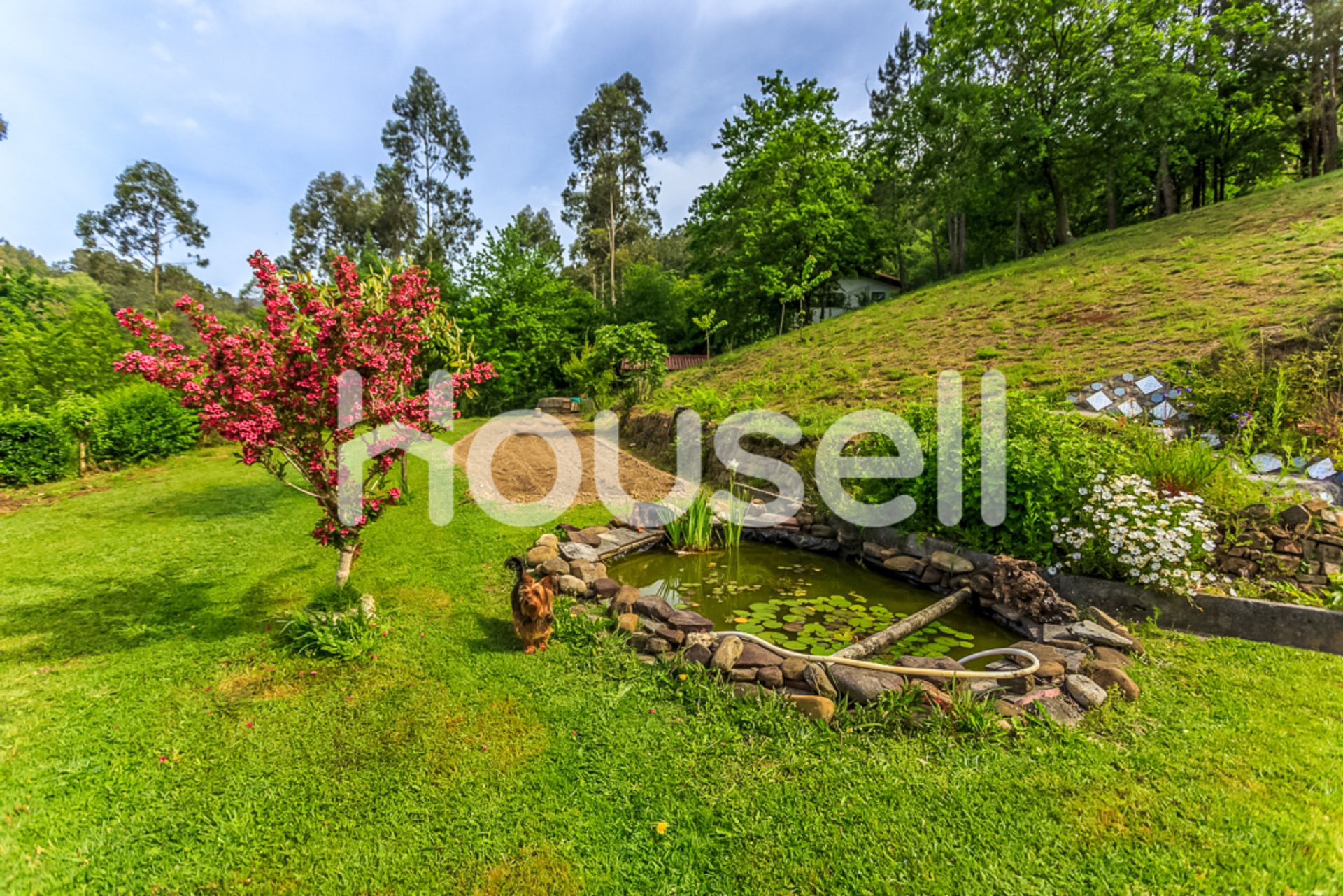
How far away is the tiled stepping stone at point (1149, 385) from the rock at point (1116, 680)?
4.42 m

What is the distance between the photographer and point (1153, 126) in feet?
46.1

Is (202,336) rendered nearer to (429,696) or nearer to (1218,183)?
(429,696)

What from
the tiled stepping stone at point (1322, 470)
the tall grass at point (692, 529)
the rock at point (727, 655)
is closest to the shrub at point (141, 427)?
the tall grass at point (692, 529)

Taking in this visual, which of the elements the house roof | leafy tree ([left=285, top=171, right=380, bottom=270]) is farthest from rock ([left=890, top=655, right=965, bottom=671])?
leafy tree ([left=285, top=171, right=380, bottom=270])

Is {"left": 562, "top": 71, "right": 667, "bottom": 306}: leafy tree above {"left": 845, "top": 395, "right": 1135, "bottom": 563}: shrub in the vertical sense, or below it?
above

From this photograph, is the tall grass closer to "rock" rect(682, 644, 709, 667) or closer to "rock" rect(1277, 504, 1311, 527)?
"rock" rect(682, 644, 709, 667)

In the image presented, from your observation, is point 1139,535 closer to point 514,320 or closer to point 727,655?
point 727,655

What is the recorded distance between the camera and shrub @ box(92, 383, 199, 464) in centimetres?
806

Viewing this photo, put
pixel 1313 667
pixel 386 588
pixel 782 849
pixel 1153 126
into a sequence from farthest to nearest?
pixel 1153 126
pixel 386 588
pixel 1313 667
pixel 782 849

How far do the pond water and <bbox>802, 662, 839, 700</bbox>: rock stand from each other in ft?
1.80

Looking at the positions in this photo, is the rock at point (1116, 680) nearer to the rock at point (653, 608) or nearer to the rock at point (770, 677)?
the rock at point (770, 677)

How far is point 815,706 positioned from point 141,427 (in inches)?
443

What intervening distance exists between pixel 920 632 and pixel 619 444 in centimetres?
742

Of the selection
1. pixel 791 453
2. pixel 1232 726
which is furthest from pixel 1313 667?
pixel 791 453
